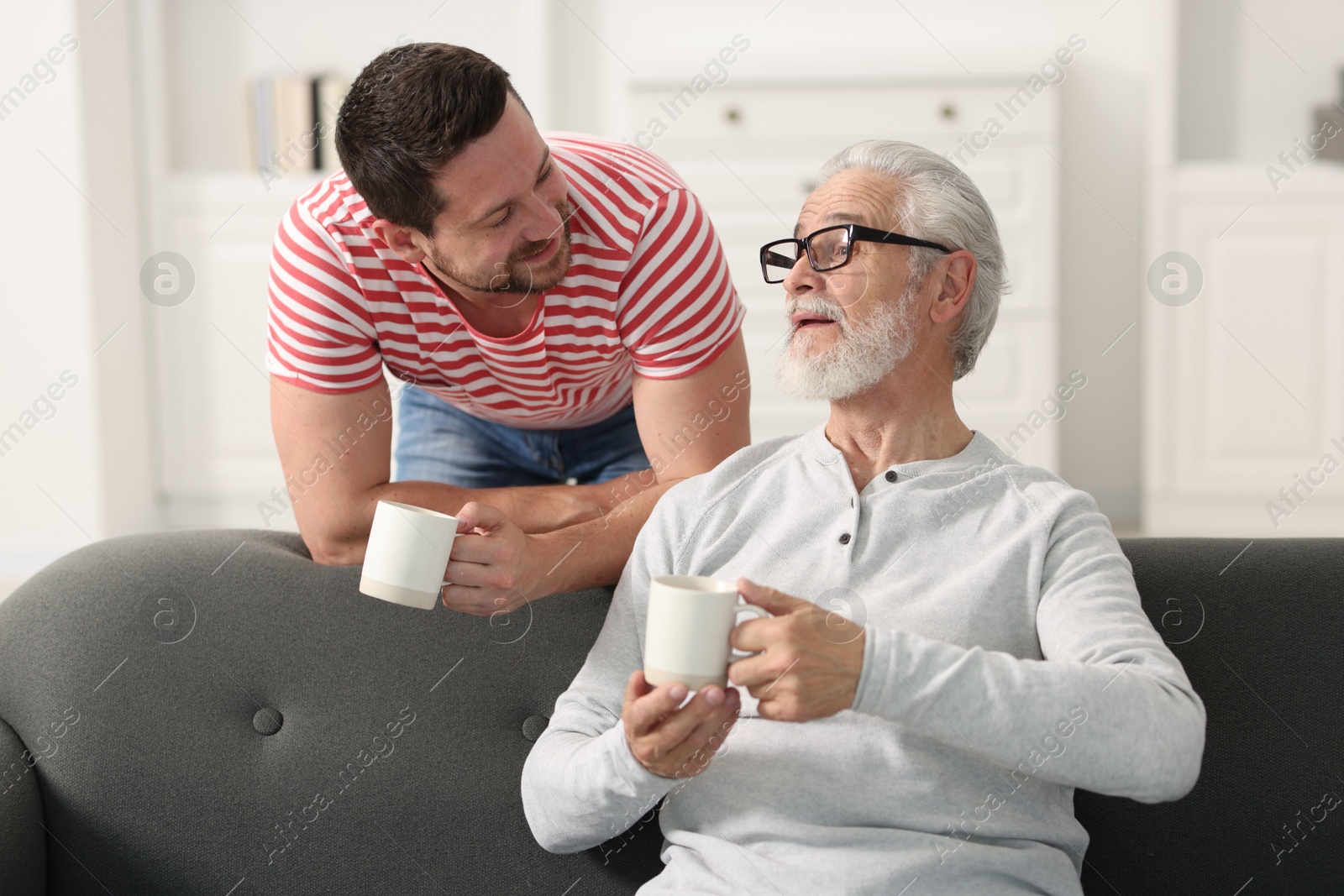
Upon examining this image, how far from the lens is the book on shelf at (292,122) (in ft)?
13.7

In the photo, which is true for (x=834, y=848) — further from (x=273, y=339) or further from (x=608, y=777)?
(x=273, y=339)

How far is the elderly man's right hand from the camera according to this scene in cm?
104

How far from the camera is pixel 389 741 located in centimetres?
139

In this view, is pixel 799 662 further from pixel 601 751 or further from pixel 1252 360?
pixel 1252 360

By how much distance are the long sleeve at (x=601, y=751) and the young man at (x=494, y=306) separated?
0.09 metres

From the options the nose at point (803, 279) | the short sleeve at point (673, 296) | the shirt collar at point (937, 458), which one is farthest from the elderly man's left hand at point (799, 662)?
the short sleeve at point (673, 296)

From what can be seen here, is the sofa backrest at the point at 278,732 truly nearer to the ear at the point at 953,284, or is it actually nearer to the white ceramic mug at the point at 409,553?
the white ceramic mug at the point at 409,553

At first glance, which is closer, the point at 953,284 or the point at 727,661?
the point at 727,661

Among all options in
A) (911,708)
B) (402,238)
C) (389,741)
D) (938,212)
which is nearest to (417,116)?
(402,238)

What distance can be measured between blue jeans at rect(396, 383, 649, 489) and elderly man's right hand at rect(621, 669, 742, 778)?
875 millimetres

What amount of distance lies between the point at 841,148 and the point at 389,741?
2.97 meters

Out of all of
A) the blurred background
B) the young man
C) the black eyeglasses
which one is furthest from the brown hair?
the blurred background

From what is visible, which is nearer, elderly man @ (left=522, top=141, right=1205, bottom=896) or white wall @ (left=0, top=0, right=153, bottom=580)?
elderly man @ (left=522, top=141, right=1205, bottom=896)

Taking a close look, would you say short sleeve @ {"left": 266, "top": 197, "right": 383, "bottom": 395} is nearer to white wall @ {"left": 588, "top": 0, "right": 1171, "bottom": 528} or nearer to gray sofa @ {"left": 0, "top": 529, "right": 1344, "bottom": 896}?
gray sofa @ {"left": 0, "top": 529, "right": 1344, "bottom": 896}
